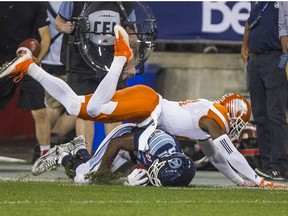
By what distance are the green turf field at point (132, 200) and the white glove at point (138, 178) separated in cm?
23

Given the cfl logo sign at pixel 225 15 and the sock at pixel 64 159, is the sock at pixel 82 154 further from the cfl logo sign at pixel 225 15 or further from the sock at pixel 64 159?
the cfl logo sign at pixel 225 15

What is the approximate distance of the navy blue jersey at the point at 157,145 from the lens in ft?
37.3

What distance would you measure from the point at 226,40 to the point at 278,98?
3.45 meters

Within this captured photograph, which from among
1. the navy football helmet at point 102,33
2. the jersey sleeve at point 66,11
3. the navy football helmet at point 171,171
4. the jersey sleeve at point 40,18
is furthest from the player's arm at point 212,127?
the jersey sleeve at point 40,18

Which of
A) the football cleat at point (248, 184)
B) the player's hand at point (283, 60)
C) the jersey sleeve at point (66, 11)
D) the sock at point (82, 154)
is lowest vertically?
the football cleat at point (248, 184)

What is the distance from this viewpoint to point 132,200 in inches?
393

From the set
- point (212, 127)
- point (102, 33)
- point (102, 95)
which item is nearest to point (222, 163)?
point (212, 127)

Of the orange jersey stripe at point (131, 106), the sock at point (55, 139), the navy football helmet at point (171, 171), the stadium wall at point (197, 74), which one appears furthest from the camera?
the stadium wall at point (197, 74)

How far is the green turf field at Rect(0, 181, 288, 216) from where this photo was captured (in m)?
9.24

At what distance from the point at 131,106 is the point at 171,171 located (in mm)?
700

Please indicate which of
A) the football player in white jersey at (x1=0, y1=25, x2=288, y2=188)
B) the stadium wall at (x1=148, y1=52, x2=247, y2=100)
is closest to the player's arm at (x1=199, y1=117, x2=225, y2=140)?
the football player in white jersey at (x1=0, y1=25, x2=288, y2=188)

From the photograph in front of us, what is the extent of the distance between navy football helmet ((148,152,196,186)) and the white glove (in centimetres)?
6

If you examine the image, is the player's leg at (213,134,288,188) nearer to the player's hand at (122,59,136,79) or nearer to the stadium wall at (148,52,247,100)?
the player's hand at (122,59,136,79)

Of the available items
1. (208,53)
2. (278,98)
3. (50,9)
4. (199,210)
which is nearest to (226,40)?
(208,53)
